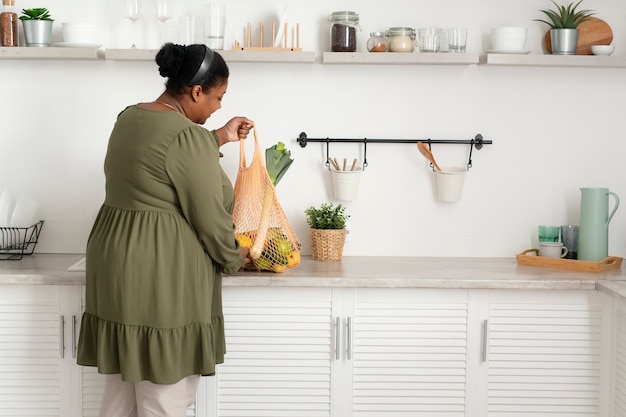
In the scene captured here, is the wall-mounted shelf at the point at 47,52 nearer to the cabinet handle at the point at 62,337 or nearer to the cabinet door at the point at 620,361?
the cabinet handle at the point at 62,337

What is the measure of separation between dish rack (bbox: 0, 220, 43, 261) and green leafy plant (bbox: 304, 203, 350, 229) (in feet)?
3.61

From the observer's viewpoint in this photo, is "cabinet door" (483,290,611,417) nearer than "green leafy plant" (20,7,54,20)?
Yes

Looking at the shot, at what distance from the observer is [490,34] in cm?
354

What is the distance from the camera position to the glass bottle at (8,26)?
11.2ft

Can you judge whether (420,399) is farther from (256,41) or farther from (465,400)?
(256,41)

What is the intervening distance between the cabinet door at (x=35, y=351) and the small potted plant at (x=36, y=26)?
979 mm

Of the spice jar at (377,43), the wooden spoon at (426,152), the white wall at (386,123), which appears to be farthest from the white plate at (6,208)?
the wooden spoon at (426,152)

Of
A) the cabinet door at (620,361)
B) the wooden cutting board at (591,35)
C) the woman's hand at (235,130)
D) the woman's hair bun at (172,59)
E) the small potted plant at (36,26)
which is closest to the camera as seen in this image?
the woman's hair bun at (172,59)

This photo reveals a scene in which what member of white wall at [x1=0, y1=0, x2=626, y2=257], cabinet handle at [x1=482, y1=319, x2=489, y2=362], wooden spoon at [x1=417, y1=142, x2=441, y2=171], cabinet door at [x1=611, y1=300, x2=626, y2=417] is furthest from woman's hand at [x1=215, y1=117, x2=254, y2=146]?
cabinet door at [x1=611, y1=300, x2=626, y2=417]

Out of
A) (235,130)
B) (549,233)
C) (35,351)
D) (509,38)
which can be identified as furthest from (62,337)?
(509,38)

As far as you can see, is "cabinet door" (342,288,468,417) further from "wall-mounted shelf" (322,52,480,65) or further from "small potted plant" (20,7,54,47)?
"small potted plant" (20,7,54,47)

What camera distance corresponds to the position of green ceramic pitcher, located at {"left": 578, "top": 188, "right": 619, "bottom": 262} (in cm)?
339

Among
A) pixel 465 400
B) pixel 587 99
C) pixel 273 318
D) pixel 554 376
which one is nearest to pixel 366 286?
pixel 273 318

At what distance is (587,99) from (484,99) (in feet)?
1.40
